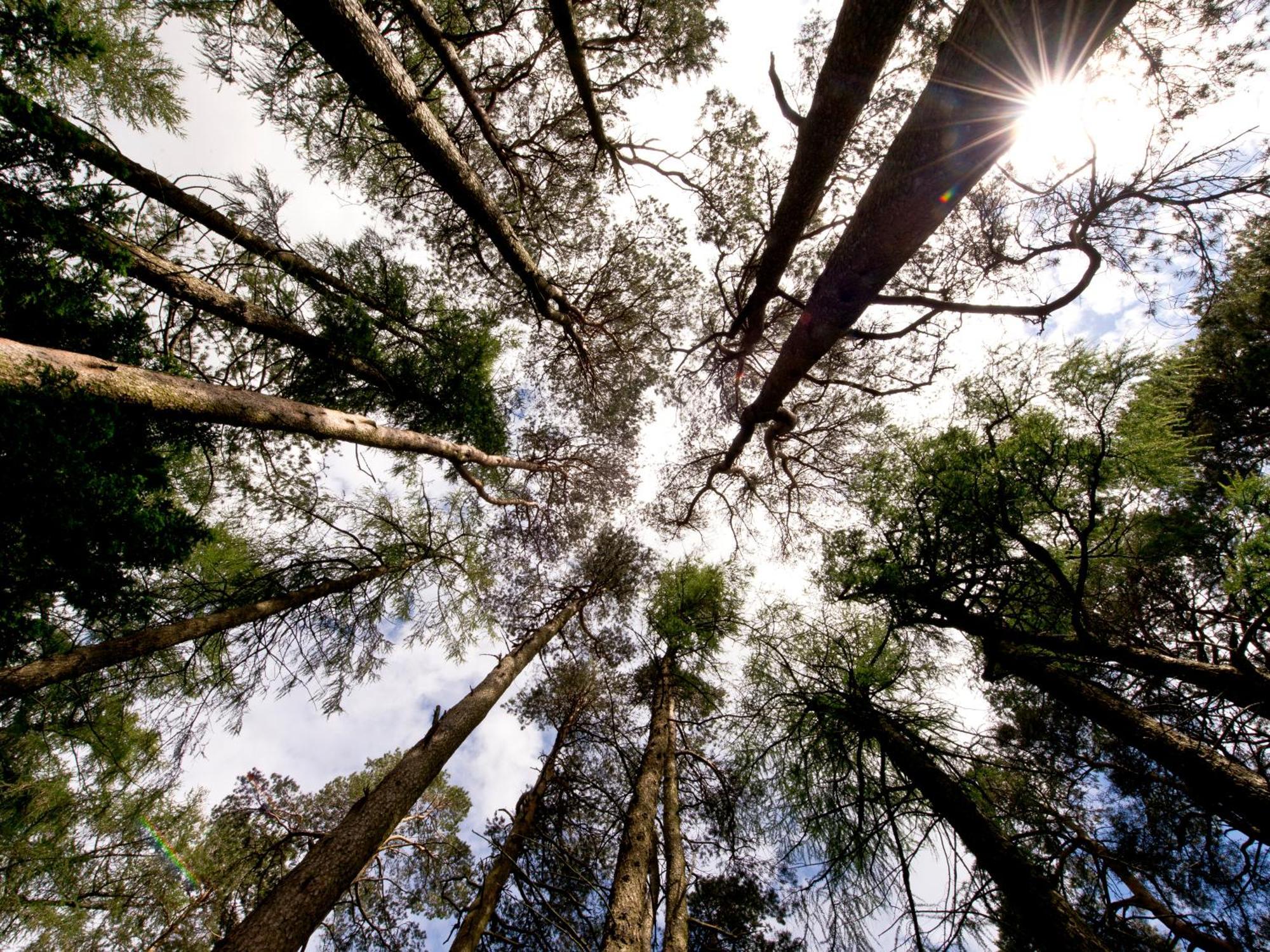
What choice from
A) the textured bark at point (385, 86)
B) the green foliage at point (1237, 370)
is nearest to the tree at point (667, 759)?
the textured bark at point (385, 86)

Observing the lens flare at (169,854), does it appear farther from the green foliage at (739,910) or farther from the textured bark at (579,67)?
the textured bark at (579,67)

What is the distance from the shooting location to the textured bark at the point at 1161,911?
2.79 meters

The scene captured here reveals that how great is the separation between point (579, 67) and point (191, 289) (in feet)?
15.2

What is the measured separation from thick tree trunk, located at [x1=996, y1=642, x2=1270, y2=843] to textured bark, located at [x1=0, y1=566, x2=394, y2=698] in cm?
886

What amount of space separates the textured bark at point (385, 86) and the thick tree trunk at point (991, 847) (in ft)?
18.7

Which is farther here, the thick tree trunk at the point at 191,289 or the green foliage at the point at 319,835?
the green foliage at the point at 319,835

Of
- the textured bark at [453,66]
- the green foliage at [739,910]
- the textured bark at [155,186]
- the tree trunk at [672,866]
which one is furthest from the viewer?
the green foliage at [739,910]

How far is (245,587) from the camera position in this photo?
18.2 feet

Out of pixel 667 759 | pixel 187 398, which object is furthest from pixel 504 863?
pixel 187 398

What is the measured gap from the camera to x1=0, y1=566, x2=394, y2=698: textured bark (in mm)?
3373

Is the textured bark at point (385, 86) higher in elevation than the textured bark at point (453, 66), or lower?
lower

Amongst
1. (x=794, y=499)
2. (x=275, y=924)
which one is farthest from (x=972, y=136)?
(x=794, y=499)

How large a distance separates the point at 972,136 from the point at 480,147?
6.74 meters

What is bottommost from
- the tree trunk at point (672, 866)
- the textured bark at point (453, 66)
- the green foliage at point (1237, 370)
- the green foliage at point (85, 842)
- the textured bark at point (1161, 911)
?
the green foliage at point (85, 842)
